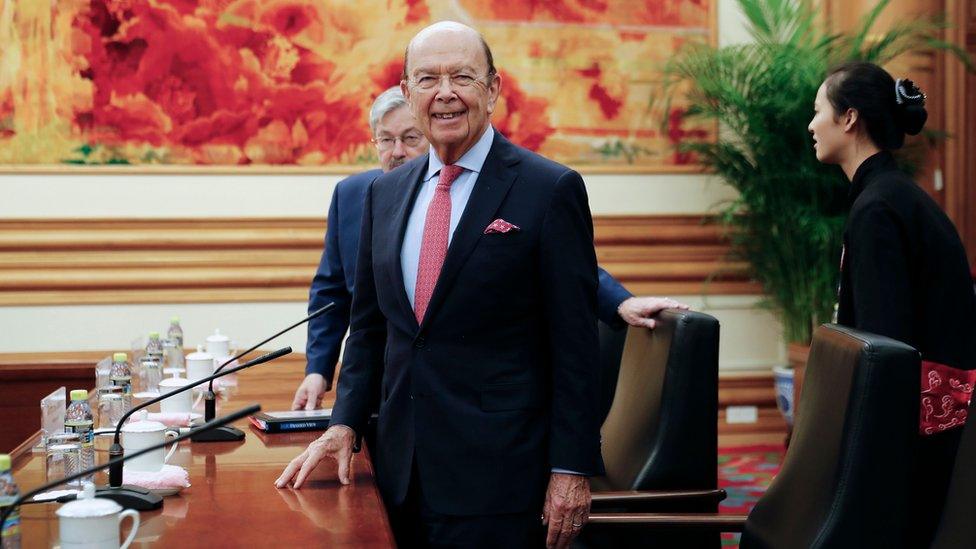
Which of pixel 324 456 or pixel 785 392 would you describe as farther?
pixel 785 392

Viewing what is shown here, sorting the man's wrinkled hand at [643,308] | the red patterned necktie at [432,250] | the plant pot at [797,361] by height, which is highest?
the red patterned necktie at [432,250]

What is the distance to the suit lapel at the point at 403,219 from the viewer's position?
2.09m

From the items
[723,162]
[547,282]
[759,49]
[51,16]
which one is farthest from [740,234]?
[547,282]

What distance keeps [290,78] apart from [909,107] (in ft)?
11.3

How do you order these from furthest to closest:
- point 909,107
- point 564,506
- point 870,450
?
1. point 909,107
2. point 564,506
3. point 870,450

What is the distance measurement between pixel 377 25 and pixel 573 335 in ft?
13.0

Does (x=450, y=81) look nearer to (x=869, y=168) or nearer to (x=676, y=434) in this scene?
(x=676, y=434)

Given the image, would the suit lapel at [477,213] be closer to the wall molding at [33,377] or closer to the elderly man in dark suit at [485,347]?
the elderly man in dark suit at [485,347]

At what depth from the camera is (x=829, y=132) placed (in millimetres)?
3014

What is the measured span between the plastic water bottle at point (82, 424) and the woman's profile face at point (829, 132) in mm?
1980

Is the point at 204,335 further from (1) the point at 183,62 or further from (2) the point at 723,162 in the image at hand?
(2) the point at 723,162

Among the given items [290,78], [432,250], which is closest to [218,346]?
[432,250]

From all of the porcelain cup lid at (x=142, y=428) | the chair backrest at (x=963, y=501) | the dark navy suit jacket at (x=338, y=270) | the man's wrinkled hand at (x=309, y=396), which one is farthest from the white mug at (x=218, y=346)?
the chair backrest at (x=963, y=501)

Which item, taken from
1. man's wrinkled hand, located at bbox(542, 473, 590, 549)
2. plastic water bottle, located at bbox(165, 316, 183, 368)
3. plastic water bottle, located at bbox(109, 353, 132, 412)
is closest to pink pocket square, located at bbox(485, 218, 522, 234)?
man's wrinkled hand, located at bbox(542, 473, 590, 549)
